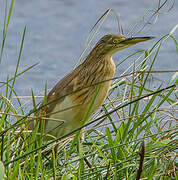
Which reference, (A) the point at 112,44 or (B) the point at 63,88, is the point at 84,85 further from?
(A) the point at 112,44

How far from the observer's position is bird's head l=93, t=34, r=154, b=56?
2.56 meters

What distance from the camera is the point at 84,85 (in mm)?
2664

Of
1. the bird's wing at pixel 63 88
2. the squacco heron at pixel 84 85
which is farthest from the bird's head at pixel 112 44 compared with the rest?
the bird's wing at pixel 63 88

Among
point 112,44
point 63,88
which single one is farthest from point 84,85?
point 112,44

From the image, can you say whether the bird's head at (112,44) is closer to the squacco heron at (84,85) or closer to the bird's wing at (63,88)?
the squacco heron at (84,85)

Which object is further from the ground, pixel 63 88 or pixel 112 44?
pixel 112 44

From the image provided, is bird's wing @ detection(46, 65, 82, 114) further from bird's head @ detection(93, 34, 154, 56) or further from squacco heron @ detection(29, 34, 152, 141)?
bird's head @ detection(93, 34, 154, 56)

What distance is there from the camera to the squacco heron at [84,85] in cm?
259

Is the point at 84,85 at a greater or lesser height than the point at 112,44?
lesser

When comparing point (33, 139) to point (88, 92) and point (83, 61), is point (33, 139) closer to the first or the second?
point (88, 92)

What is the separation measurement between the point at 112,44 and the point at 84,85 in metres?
0.26

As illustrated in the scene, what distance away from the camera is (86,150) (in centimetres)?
251

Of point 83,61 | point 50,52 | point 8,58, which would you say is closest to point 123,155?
point 83,61

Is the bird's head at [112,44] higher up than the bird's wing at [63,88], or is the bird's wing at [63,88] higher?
the bird's head at [112,44]
